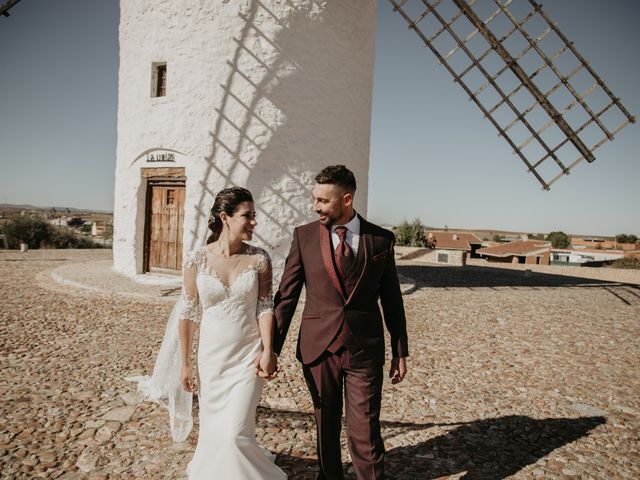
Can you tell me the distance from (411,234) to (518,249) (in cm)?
1384

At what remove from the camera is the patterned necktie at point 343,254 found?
8.15 feet

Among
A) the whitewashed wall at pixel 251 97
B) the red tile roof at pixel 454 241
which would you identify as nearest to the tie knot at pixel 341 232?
the whitewashed wall at pixel 251 97

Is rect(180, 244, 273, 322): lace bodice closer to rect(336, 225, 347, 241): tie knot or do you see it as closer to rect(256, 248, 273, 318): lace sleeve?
rect(256, 248, 273, 318): lace sleeve

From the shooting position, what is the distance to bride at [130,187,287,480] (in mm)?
2498

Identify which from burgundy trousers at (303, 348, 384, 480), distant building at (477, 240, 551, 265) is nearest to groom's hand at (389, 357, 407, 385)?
burgundy trousers at (303, 348, 384, 480)

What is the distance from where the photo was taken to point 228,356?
260 cm

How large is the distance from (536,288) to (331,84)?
30.6 ft

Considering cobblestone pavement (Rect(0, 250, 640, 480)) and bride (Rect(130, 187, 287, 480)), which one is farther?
cobblestone pavement (Rect(0, 250, 640, 480))

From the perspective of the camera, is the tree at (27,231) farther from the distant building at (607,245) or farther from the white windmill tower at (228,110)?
the distant building at (607,245)

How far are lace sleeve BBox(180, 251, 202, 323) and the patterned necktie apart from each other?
36.9 inches

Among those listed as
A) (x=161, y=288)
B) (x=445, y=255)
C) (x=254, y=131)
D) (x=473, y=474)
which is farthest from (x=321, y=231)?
(x=445, y=255)

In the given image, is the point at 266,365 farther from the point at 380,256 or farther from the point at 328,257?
the point at 380,256

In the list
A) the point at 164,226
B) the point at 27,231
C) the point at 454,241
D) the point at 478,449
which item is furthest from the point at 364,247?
the point at 454,241

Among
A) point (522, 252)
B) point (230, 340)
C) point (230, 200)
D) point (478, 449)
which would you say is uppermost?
point (230, 200)
